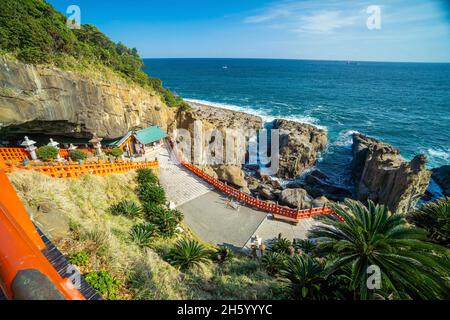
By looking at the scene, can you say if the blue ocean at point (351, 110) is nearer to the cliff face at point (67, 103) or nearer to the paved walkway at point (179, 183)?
the paved walkway at point (179, 183)

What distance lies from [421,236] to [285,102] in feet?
237

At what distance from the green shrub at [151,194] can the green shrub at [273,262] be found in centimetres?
839

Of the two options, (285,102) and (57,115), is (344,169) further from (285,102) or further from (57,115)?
(285,102)

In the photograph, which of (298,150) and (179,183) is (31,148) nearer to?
(179,183)

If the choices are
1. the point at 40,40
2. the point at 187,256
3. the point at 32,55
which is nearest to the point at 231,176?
the point at 187,256

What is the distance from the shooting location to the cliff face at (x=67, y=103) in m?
15.1

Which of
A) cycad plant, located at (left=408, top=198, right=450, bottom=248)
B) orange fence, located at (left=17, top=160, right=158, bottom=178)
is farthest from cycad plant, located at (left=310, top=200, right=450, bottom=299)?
orange fence, located at (left=17, top=160, right=158, bottom=178)

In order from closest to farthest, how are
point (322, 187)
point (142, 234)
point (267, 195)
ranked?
point (142, 234) → point (267, 195) → point (322, 187)

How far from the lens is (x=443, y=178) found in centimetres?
2977

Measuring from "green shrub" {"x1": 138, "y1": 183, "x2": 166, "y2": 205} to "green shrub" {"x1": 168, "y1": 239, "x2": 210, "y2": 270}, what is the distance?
19.0 feet

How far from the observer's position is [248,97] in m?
81.7

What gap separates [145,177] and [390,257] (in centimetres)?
1583

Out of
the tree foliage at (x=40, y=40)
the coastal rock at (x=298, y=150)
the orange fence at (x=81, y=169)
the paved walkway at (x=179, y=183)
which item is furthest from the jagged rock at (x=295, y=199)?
the tree foliage at (x=40, y=40)
